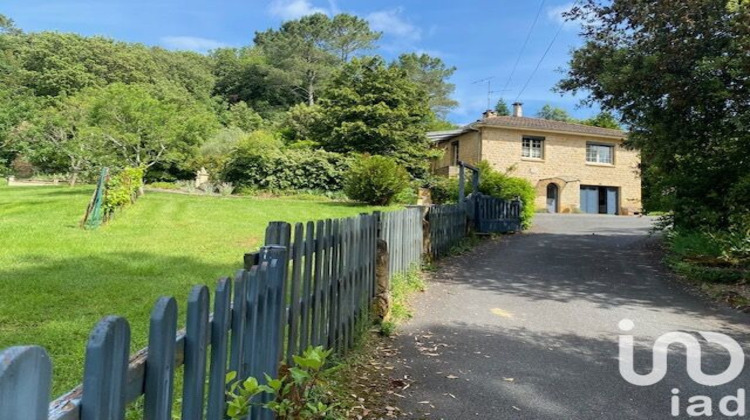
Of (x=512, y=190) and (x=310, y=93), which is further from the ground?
(x=310, y=93)

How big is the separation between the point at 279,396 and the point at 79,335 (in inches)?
110

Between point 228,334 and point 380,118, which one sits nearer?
point 228,334

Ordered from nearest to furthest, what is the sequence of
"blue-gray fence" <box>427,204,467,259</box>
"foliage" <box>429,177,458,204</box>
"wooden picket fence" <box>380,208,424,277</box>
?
"wooden picket fence" <box>380,208,424,277</box>
"blue-gray fence" <box>427,204,467,259</box>
"foliage" <box>429,177,458,204</box>

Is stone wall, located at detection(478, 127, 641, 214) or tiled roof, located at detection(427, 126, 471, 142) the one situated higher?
tiled roof, located at detection(427, 126, 471, 142)

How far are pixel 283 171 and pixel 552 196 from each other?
1797 cm

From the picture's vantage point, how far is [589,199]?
3409 cm

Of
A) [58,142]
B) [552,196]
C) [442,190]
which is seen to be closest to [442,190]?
[442,190]

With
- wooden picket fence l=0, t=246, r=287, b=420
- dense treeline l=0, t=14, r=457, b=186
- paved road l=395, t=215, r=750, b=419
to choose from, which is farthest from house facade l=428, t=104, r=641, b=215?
wooden picket fence l=0, t=246, r=287, b=420

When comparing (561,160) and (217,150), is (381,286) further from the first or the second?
(217,150)

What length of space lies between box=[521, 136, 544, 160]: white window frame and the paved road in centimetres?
2364

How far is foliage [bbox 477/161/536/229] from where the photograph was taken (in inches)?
741

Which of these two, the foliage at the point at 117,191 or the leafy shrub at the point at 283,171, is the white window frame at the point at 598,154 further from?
the foliage at the point at 117,191

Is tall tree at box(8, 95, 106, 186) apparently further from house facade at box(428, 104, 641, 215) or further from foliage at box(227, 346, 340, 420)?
foliage at box(227, 346, 340, 420)

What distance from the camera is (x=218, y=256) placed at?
348 inches
